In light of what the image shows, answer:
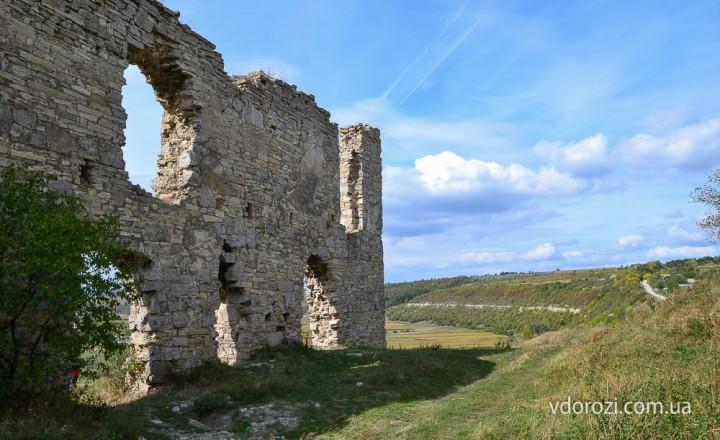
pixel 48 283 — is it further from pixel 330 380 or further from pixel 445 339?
pixel 445 339

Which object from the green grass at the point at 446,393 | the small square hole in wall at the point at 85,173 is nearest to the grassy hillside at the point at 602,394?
the green grass at the point at 446,393

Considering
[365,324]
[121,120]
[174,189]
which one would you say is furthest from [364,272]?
[121,120]

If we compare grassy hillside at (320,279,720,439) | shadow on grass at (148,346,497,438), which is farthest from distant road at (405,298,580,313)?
grassy hillside at (320,279,720,439)

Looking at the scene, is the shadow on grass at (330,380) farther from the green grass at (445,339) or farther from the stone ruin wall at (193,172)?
the green grass at (445,339)

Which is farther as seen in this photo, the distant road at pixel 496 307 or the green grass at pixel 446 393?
the distant road at pixel 496 307

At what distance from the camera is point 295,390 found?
28.9 feet

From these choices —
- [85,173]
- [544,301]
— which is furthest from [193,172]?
[544,301]

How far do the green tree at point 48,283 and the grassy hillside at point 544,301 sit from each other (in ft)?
93.5

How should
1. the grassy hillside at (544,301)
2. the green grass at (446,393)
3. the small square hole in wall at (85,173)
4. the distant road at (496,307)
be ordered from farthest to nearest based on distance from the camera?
the distant road at (496,307) → the grassy hillside at (544,301) → the small square hole in wall at (85,173) → the green grass at (446,393)

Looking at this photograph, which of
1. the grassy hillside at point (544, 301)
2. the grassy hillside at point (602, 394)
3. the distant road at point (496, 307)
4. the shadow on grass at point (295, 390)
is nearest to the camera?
the grassy hillside at point (602, 394)

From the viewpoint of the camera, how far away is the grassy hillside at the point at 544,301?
34.4m

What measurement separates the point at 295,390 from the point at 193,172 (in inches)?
189

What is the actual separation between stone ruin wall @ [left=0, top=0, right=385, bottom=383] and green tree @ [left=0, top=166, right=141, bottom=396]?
1.64 m

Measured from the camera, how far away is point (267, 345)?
11.9 m
